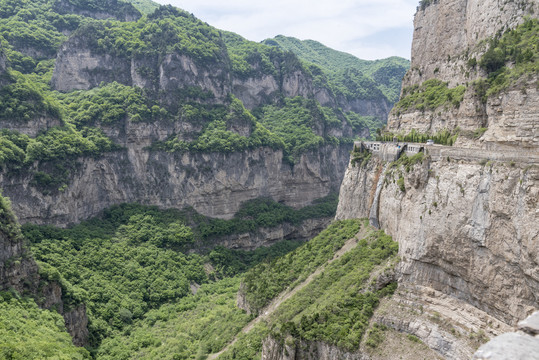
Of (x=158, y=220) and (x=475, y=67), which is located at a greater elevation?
(x=475, y=67)

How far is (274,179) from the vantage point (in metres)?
93.1

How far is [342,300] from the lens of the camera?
30859mm

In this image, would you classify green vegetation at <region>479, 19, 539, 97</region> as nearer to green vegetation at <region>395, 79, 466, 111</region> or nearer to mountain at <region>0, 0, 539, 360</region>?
mountain at <region>0, 0, 539, 360</region>

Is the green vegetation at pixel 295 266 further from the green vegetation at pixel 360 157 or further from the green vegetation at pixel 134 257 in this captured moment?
the green vegetation at pixel 134 257

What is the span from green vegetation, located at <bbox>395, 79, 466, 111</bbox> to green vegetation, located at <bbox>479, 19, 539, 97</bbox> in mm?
3353

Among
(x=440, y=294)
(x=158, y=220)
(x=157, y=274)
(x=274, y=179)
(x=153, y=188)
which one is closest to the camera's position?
(x=440, y=294)

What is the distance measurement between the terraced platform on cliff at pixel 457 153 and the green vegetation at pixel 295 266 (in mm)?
8469

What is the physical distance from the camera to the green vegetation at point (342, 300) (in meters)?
28.5

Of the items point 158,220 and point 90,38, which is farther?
point 90,38

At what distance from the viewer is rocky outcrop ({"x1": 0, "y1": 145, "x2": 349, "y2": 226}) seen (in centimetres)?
6241

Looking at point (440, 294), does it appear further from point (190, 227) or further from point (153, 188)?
point (153, 188)

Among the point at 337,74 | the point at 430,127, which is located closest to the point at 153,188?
the point at 430,127

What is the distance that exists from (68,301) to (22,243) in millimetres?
8043

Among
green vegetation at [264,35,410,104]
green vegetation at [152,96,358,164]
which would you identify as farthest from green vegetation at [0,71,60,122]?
green vegetation at [264,35,410,104]
